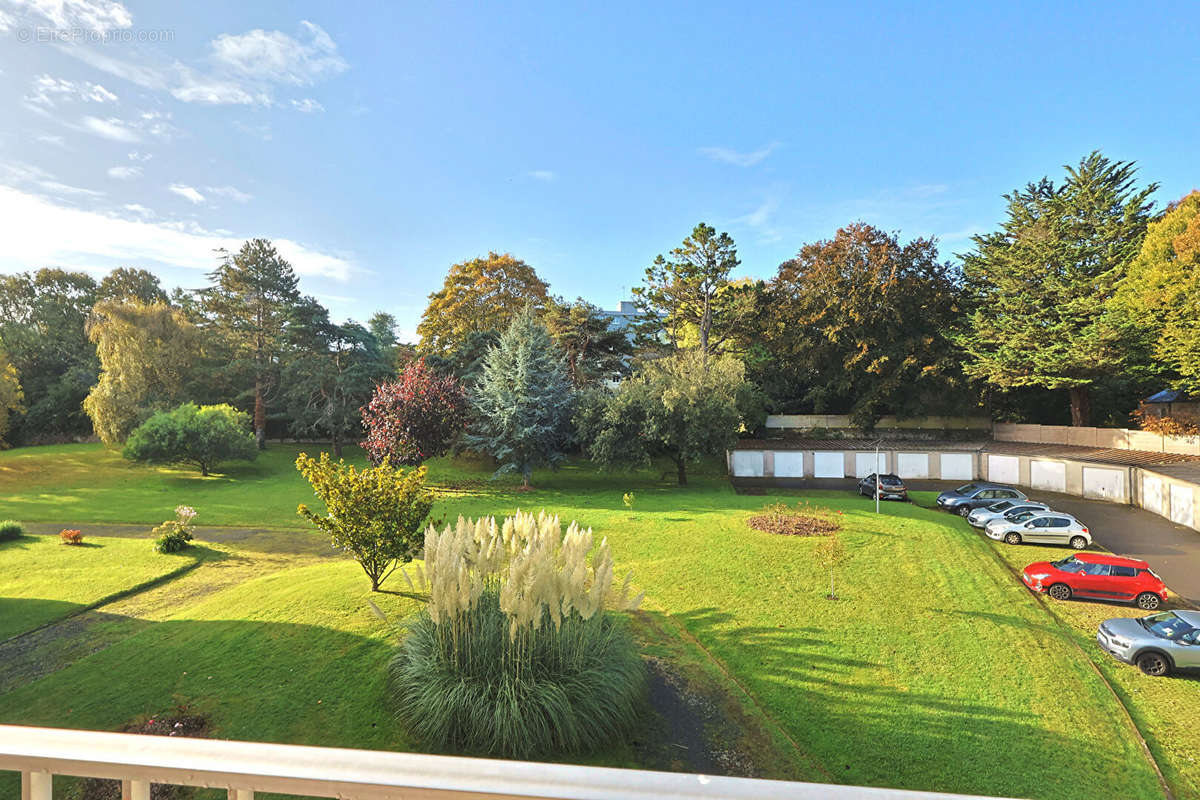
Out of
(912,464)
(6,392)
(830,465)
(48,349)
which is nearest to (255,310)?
(6,392)

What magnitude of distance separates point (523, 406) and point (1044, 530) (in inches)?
762

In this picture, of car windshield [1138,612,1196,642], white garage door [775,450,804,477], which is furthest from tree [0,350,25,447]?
car windshield [1138,612,1196,642]

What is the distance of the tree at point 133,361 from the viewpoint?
3025cm

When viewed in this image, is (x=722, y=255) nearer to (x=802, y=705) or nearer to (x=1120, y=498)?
(x=1120, y=498)

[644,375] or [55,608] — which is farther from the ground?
[644,375]

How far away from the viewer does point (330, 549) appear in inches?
617

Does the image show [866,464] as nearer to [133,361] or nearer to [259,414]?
[259,414]

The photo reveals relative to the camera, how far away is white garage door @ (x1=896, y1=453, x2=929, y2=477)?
2967cm

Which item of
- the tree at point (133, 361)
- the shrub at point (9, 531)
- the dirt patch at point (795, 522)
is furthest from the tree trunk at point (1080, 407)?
the tree at point (133, 361)

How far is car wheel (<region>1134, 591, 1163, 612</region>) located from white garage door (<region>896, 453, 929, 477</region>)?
55.6ft

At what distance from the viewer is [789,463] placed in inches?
1201

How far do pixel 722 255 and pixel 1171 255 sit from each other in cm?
2112

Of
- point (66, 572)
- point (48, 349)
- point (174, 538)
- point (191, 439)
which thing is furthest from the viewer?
point (48, 349)

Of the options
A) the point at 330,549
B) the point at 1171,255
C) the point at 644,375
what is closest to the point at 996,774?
the point at 330,549
